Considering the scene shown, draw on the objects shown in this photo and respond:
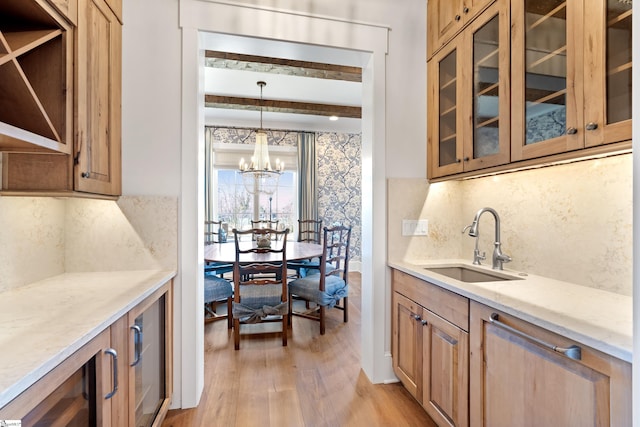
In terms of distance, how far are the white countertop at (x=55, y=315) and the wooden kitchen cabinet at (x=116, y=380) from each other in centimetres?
5

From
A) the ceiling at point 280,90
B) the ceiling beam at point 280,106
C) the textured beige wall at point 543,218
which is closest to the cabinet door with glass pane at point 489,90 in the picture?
the textured beige wall at point 543,218

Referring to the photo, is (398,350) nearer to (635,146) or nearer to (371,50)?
(635,146)

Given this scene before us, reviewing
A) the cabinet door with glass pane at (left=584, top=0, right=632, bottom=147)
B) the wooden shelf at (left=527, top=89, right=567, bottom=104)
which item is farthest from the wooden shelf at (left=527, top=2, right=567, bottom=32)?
the wooden shelf at (left=527, top=89, right=567, bottom=104)

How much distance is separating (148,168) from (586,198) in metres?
2.31

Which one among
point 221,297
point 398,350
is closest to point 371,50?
point 398,350

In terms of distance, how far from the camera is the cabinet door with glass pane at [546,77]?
3.96ft

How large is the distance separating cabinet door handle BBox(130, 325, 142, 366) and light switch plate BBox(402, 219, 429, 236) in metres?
1.64

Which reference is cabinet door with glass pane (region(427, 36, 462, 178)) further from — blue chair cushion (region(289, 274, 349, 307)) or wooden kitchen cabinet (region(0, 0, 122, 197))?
wooden kitchen cabinet (region(0, 0, 122, 197))

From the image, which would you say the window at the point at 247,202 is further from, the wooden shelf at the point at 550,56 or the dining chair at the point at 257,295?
the wooden shelf at the point at 550,56

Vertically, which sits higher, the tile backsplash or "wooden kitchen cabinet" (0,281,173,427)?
the tile backsplash

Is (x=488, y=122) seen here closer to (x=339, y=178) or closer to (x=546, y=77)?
(x=546, y=77)

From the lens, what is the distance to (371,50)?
213 cm

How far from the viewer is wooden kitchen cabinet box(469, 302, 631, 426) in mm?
846

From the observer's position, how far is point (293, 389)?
2090mm
